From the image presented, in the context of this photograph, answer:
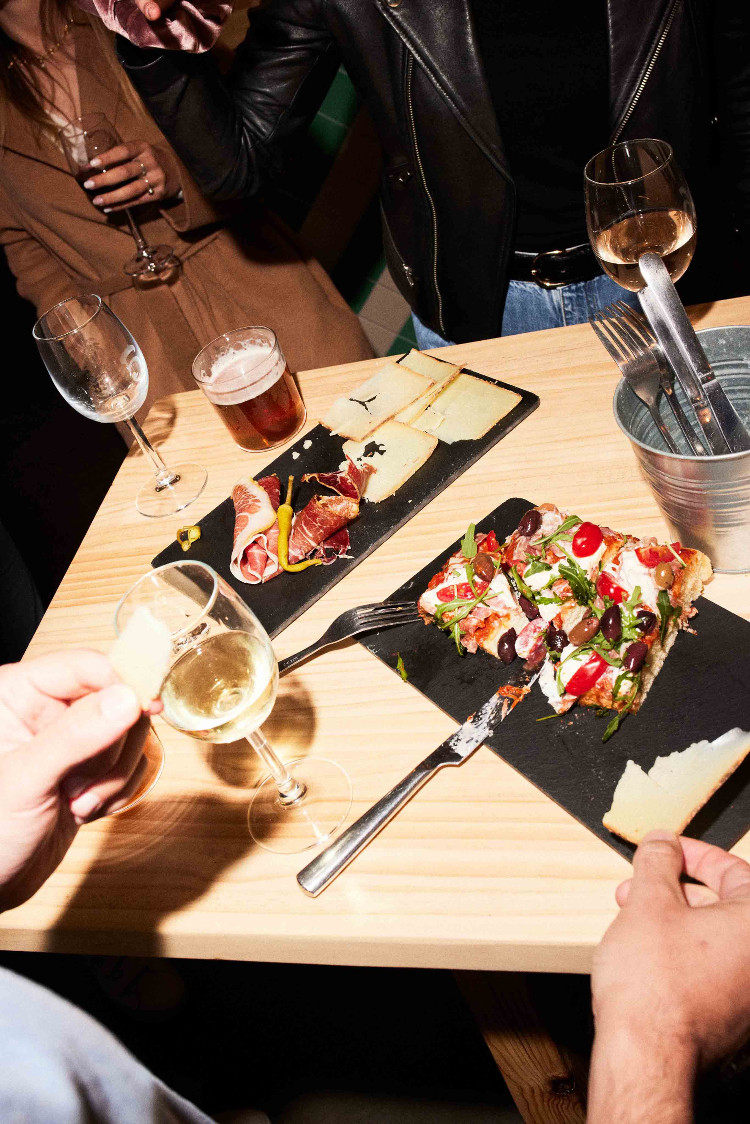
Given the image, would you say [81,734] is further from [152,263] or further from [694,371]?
[152,263]

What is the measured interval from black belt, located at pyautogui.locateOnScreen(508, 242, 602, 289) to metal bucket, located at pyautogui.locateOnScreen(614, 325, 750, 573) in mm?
1003

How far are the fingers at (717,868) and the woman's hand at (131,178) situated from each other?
2.31m

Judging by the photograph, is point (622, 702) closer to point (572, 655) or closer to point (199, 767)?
point (572, 655)

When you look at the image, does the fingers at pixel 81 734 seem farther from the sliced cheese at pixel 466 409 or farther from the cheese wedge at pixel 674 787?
the sliced cheese at pixel 466 409

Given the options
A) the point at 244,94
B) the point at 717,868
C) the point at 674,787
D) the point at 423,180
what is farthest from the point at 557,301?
the point at 717,868

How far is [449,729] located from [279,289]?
211 cm

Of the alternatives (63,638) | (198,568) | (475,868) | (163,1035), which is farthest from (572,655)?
(163,1035)

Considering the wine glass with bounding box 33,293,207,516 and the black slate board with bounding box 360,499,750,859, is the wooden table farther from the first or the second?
the wine glass with bounding box 33,293,207,516

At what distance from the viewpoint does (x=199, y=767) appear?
A: 4.19ft

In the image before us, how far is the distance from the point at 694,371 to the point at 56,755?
959mm

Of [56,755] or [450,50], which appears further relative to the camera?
[450,50]

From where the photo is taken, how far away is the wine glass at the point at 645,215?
1215 mm

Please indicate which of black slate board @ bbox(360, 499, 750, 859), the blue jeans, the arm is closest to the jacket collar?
the arm

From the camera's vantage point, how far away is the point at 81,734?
85 centimetres
